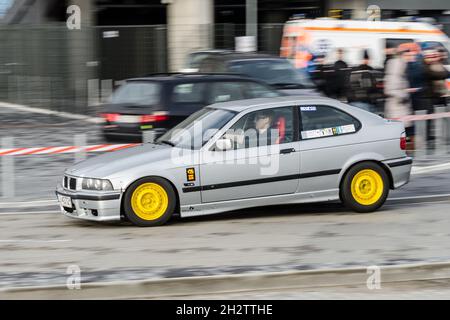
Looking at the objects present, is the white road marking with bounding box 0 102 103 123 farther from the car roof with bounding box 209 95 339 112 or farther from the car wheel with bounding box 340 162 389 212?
the car wheel with bounding box 340 162 389 212

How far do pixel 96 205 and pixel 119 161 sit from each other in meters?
0.61

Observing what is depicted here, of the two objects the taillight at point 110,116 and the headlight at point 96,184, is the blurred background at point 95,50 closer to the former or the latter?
the taillight at point 110,116

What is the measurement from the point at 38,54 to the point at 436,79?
11330mm

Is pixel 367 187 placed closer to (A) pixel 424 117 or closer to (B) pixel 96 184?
(B) pixel 96 184

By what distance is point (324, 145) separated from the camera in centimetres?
1098

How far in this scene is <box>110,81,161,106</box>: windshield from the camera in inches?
624

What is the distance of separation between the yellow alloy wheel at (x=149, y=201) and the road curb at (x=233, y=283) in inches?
121

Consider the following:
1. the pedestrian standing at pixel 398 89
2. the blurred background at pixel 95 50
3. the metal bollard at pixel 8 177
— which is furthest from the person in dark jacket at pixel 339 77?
the metal bollard at pixel 8 177

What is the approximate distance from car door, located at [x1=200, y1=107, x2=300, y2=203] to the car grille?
1.49 m

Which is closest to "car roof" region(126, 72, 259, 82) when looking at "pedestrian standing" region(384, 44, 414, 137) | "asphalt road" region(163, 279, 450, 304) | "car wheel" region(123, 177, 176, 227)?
"pedestrian standing" region(384, 44, 414, 137)

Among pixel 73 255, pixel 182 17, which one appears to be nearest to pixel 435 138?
pixel 73 255

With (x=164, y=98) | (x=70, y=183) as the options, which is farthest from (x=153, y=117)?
(x=70, y=183)

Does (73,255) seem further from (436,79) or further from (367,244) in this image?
(436,79)

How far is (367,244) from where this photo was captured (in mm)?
9266
